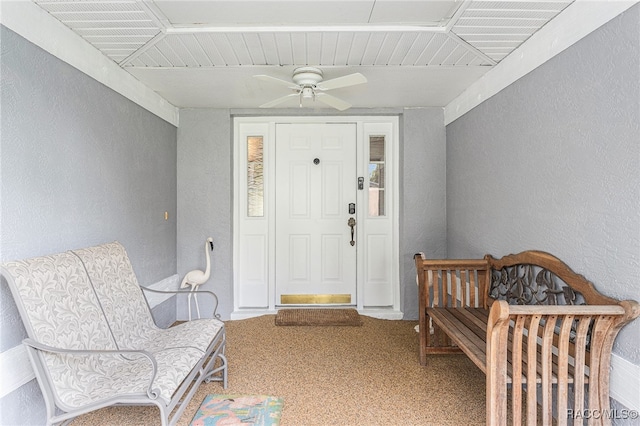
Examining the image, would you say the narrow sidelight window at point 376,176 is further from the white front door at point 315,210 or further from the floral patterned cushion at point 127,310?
the floral patterned cushion at point 127,310

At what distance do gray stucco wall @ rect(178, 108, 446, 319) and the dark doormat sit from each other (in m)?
0.61

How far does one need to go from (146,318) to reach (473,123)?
9.91 ft

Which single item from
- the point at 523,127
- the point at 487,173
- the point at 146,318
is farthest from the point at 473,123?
the point at 146,318

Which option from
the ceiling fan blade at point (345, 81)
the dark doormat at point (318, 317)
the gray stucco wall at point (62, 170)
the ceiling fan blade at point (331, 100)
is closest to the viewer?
the gray stucco wall at point (62, 170)

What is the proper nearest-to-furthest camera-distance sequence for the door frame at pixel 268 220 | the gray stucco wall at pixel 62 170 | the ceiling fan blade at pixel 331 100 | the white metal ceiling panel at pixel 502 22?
1. the gray stucco wall at pixel 62 170
2. the white metal ceiling panel at pixel 502 22
3. the ceiling fan blade at pixel 331 100
4. the door frame at pixel 268 220

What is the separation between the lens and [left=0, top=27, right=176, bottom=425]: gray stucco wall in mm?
1654

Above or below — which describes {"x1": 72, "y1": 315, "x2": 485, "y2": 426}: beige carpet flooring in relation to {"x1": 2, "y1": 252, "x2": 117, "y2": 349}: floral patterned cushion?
below

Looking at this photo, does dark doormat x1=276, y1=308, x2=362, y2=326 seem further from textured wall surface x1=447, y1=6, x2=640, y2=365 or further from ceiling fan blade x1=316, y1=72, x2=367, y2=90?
ceiling fan blade x1=316, y1=72, x2=367, y2=90

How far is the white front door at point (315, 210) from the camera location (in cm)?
382

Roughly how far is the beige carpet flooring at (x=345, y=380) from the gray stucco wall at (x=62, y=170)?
103 centimetres

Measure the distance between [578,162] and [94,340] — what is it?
2.68 meters

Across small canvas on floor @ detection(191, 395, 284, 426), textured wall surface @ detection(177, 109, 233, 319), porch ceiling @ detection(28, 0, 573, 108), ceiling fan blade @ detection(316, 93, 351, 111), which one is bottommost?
small canvas on floor @ detection(191, 395, 284, 426)

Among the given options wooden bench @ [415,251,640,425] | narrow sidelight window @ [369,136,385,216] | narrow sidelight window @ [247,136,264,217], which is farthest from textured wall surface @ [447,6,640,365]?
narrow sidelight window @ [247,136,264,217]

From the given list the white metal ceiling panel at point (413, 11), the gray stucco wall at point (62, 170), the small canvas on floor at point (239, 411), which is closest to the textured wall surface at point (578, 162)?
the white metal ceiling panel at point (413, 11)
